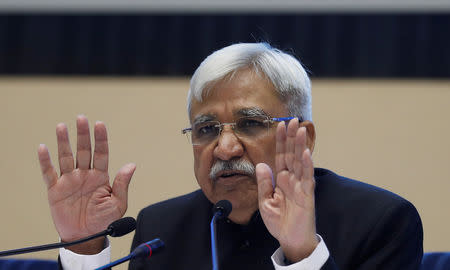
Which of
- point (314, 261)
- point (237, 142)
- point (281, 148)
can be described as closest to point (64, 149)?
point (237, 142)

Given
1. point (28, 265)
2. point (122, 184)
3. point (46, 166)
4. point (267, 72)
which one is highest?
point (267, 72)

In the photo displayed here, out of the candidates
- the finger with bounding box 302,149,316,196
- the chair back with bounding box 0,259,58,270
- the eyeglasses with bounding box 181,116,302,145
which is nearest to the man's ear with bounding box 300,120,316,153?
the eyeglasses with bounding box 181,116,302,145

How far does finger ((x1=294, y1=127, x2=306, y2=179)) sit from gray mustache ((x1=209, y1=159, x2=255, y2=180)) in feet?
1.29

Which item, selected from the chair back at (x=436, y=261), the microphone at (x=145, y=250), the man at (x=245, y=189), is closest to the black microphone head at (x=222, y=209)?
the man at (x=245, y=189)

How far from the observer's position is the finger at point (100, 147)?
6.24 ft

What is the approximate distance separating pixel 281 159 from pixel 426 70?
2.47m

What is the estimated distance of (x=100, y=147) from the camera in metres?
1.95

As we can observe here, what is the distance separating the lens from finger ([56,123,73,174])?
1.89 m

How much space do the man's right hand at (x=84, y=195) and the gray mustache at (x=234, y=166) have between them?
0.31 metres

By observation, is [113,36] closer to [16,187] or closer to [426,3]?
[16,187]

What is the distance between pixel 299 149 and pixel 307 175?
0.08m

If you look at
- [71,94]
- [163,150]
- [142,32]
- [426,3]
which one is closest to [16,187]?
[71,94]

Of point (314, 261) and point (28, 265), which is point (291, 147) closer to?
point (314, 261)

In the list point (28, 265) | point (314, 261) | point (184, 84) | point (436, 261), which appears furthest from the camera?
point (184, 84)
